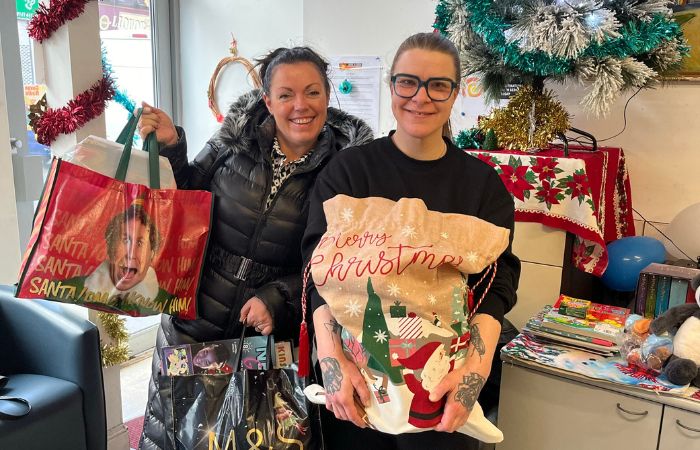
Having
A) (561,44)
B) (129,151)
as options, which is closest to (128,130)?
(129,151)

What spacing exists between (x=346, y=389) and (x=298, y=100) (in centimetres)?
68

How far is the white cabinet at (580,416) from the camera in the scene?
1366 mm

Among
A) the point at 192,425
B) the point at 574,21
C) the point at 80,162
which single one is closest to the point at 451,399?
the point at 192,425

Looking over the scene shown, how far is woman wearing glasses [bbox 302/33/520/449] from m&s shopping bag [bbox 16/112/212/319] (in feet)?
1.21

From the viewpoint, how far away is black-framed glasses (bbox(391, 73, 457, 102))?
1.08m

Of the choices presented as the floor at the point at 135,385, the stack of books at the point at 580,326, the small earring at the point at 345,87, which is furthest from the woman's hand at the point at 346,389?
the small earring at the point at 345,87

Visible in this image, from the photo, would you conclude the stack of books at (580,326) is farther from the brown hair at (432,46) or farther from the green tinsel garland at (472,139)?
the brown hair at (432,46)

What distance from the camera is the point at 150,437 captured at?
4.40 feet

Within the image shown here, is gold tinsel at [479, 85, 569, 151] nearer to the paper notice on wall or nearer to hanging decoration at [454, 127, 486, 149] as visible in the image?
hanging decoration at [454, 127, 486, 149]

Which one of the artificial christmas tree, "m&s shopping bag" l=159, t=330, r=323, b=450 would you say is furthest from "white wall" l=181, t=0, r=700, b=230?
"m&s shopping bag" l=159, t=330, r=323, b=450

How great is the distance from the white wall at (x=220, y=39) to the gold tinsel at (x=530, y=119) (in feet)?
4.42

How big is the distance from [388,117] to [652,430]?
171 cm

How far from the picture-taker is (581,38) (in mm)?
1549

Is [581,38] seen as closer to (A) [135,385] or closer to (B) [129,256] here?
(B) [129,256]
